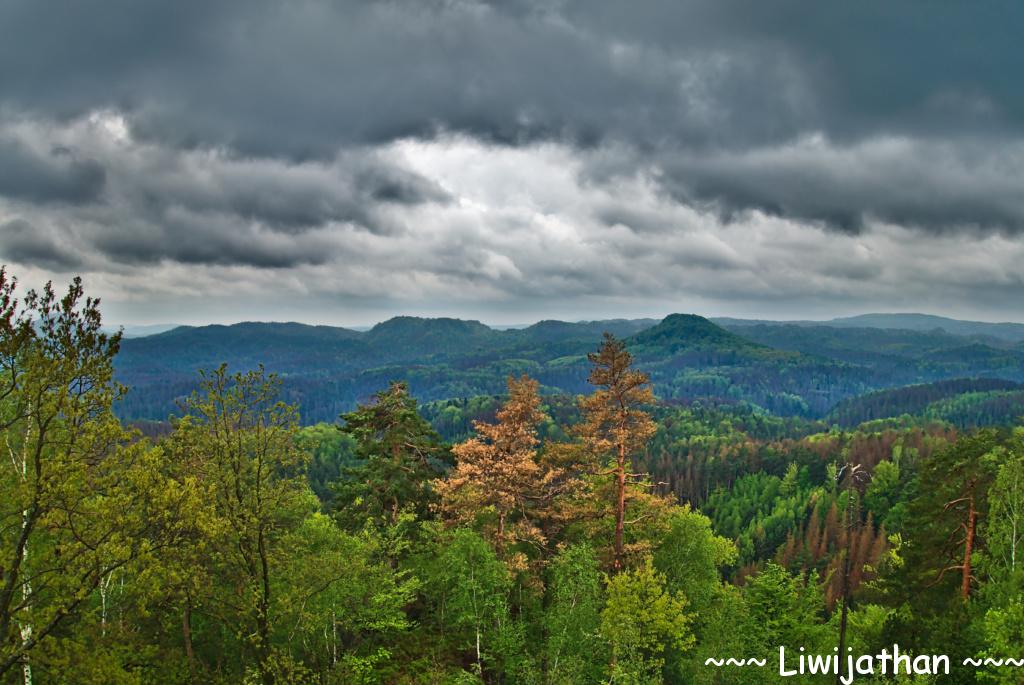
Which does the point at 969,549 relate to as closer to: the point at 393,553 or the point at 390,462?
the point at 393,553

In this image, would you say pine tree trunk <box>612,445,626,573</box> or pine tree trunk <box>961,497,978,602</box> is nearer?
Result: pine tree trunk <box>961,497,978,602</box>

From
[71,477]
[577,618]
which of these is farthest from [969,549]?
[71,477]

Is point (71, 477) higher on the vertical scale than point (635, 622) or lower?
higher

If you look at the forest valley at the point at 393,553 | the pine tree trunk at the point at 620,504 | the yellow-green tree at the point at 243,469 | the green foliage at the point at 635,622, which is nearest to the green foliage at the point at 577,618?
the forest valley at the point at 393,553

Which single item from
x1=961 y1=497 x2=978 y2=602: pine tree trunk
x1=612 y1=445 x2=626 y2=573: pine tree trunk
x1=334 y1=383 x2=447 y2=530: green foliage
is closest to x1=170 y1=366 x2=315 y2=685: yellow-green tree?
x1=334 y1=383 x2=447 y2=530: green foliage

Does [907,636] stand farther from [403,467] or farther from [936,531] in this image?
[403,467]

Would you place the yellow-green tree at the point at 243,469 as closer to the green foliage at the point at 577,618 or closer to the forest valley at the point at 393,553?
the forest valley at the point at 393,553

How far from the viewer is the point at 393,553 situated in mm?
28672

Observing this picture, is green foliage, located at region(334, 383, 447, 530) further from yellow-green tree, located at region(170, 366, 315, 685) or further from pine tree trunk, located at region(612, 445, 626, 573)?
yellow-green tree, located at region(170, 366, 315, 685)

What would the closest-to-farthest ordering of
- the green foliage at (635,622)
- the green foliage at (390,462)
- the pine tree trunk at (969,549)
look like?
1. the green foliage at (635,622)
2. the pine tree trunk at (969,549)
3. the green foliage at (390,462)

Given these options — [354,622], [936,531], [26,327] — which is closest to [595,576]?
[354,622]

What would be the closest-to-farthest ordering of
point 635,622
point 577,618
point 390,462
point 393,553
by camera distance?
point 577,618
point 635,622
point 393,553
point 390,462

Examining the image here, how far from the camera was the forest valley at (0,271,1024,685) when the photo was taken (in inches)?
588

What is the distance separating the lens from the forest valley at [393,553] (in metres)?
14.9
